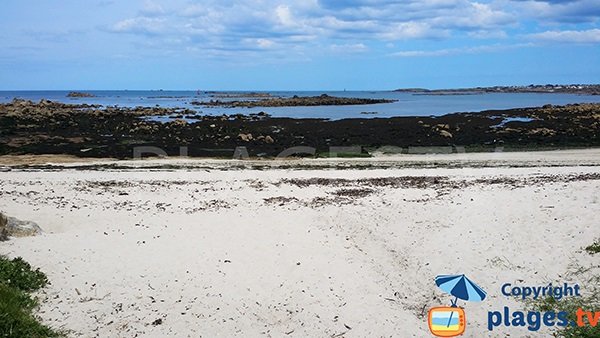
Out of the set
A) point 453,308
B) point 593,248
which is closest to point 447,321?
point 453,308

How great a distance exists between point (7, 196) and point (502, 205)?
15469 mm

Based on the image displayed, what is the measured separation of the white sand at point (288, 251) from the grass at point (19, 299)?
0.29 metres

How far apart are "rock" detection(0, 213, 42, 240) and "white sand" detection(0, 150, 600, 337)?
36 cm

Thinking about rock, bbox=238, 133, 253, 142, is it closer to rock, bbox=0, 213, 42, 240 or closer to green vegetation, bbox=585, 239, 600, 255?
rock, bbox=0, 213, 42, 240

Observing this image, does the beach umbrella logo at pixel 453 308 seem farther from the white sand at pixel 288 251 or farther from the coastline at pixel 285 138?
the coastline at pixel 285 138

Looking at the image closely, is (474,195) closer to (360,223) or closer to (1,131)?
(360,223)

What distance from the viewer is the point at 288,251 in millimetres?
11047

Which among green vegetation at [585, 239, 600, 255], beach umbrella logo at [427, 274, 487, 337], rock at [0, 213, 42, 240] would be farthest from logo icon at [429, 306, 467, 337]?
rock at [0, 213, 42, 240]

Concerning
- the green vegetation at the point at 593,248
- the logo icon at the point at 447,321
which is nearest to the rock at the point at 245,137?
the green vegetation at the point at 593,248

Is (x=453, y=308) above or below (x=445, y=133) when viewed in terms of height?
below

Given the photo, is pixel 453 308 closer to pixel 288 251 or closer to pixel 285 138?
pixel 288 251

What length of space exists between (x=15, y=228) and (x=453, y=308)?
9.94m

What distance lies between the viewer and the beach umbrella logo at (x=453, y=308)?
7.82 metres

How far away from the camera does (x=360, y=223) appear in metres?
13.0
